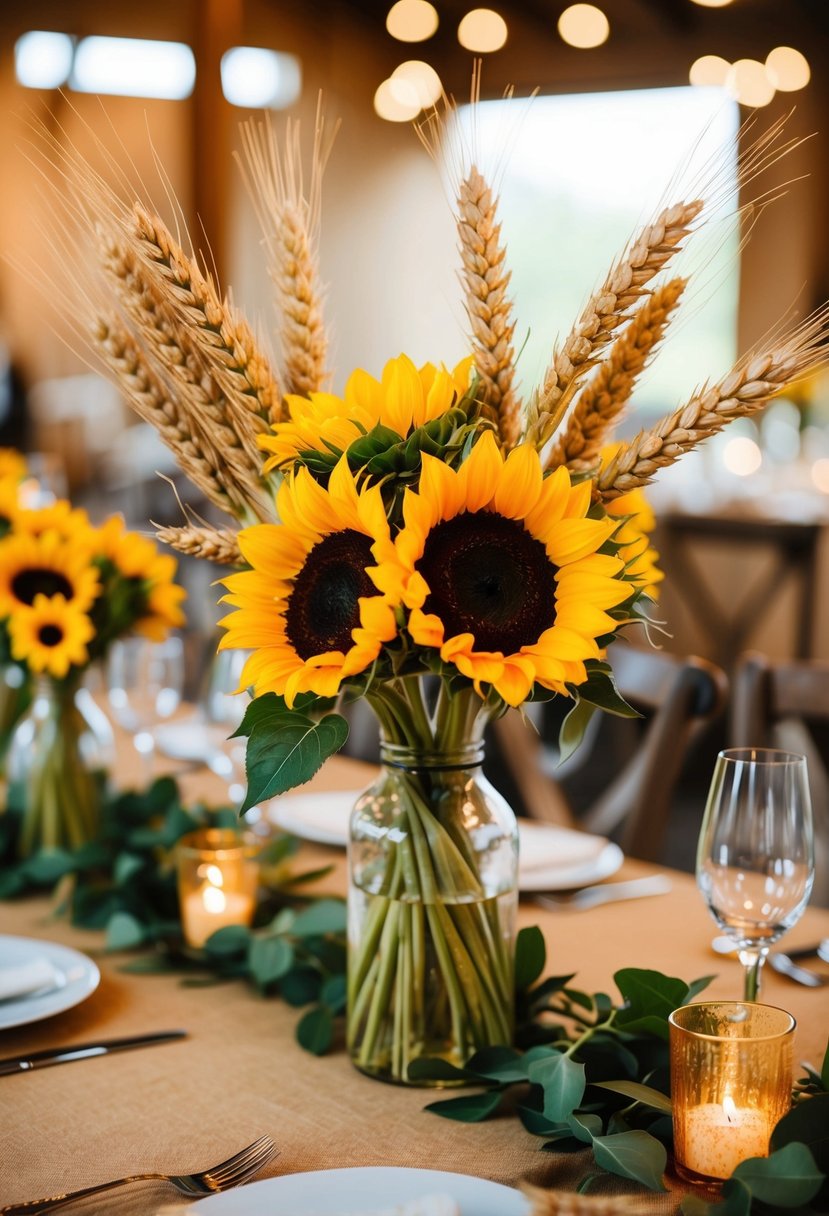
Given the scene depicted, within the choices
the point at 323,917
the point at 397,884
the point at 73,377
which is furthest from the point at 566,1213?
the point at 73,377

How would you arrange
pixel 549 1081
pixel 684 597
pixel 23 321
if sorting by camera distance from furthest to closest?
pixel 23 321
pixel 684 597
pixel 549 1081

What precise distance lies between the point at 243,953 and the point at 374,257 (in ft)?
21.8

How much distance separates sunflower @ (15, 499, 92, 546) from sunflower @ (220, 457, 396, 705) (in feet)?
1.93

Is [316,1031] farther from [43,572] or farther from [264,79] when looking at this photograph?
[264,79]

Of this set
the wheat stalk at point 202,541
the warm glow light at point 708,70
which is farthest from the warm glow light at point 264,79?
the wheat stalk at point 202,541

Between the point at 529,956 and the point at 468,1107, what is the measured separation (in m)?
0.13

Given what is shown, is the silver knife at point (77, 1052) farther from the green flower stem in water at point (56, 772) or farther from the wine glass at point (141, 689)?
the wine glass at point (141, 689)

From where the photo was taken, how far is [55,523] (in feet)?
4.33

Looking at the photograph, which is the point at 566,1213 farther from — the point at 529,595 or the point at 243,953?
the point at 243,953

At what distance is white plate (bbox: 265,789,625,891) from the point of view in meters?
1.23

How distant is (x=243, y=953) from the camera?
1029 mm

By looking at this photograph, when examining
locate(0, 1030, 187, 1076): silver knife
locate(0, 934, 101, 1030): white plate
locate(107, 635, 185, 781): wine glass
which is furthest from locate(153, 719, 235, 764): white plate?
locate(0, 1030, 187, 1076): silver knife

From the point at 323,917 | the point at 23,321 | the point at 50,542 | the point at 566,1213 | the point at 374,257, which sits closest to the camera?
the point at 566,1213

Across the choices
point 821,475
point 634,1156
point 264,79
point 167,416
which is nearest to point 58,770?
point 167,416
